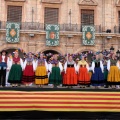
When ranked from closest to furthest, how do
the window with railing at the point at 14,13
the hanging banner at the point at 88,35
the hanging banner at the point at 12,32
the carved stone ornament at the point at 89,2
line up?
the hanging banner at the point at 12,32, the hanging banner at the point at 88,35, the window with railing at the point at 14,13, the carved stone ornament at the point at 89,2

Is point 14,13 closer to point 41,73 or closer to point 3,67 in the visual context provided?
point 3,67

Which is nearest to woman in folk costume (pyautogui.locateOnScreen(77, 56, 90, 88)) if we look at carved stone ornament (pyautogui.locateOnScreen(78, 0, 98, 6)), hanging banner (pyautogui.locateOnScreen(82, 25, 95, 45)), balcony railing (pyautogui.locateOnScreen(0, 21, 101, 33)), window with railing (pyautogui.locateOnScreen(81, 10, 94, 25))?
hanging banner (pyautogui.locateOnScreen(82, 25, 95, 45))

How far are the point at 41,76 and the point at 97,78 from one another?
210cm

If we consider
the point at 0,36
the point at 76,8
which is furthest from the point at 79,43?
the point at 0,36

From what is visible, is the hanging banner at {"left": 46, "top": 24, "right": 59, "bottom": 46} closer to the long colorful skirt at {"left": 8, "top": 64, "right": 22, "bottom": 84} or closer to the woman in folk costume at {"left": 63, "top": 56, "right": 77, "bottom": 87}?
the woman in folk costume at {"left": 63, "top": 56, "right": 77, "bottom": 87}

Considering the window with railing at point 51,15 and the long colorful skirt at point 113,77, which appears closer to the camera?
the long colorful skirt at point 113,77

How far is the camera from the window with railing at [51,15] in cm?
2048

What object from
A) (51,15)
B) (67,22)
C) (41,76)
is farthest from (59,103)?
(51,15)

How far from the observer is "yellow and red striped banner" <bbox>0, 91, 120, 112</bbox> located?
6631 mm

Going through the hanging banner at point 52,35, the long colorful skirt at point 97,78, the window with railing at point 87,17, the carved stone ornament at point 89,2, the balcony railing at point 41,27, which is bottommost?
the long colorful skirt at point 97,78

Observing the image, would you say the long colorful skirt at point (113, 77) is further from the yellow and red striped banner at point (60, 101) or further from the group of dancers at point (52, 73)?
the yellow and red striped banner at point (60, 101)

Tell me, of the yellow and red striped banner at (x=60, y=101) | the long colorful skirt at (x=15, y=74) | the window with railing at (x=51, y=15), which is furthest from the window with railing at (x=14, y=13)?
the yellow and red striped banner at (x=60, y=101)

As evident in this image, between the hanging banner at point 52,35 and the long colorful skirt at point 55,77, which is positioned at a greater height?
the hanging banner at point 52,35

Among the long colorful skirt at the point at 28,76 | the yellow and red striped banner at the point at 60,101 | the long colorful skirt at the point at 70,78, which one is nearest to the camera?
the yellow and red striped banner at the point at 60,101
